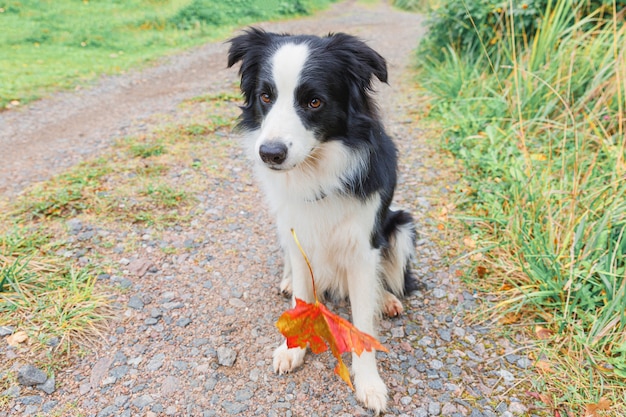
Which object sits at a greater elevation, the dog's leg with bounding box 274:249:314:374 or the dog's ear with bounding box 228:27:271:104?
the dog's ear with bounding box 228:27:271:104

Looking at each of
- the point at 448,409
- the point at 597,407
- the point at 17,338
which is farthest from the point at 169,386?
the point at 597,407

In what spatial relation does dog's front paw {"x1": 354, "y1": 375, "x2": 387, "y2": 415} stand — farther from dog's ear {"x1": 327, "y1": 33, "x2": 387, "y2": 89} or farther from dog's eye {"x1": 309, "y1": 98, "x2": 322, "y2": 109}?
dog's ear {"x1": 327, "y1": 33, "x2": 387, "y2": 89}

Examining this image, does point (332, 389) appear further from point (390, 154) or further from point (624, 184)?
point (624, 184)

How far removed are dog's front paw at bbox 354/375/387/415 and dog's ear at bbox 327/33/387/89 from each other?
145cm

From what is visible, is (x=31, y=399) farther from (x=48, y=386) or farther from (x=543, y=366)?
(x=543, y=366)

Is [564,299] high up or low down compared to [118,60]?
up

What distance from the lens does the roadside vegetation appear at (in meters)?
2.08

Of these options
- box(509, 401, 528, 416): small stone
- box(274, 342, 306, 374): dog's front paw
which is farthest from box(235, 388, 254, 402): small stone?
box(509, 401, 528, 416): small stone

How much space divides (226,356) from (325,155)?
119cm

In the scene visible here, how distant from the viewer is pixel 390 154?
2145mm

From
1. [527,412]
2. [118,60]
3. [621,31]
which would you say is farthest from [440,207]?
[118,60]

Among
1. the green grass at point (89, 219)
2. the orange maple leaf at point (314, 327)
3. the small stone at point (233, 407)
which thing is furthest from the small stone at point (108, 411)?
the orange maple leaf at point (314, 327)

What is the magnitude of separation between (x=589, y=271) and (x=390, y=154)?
128 cm

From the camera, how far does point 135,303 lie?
253cm
